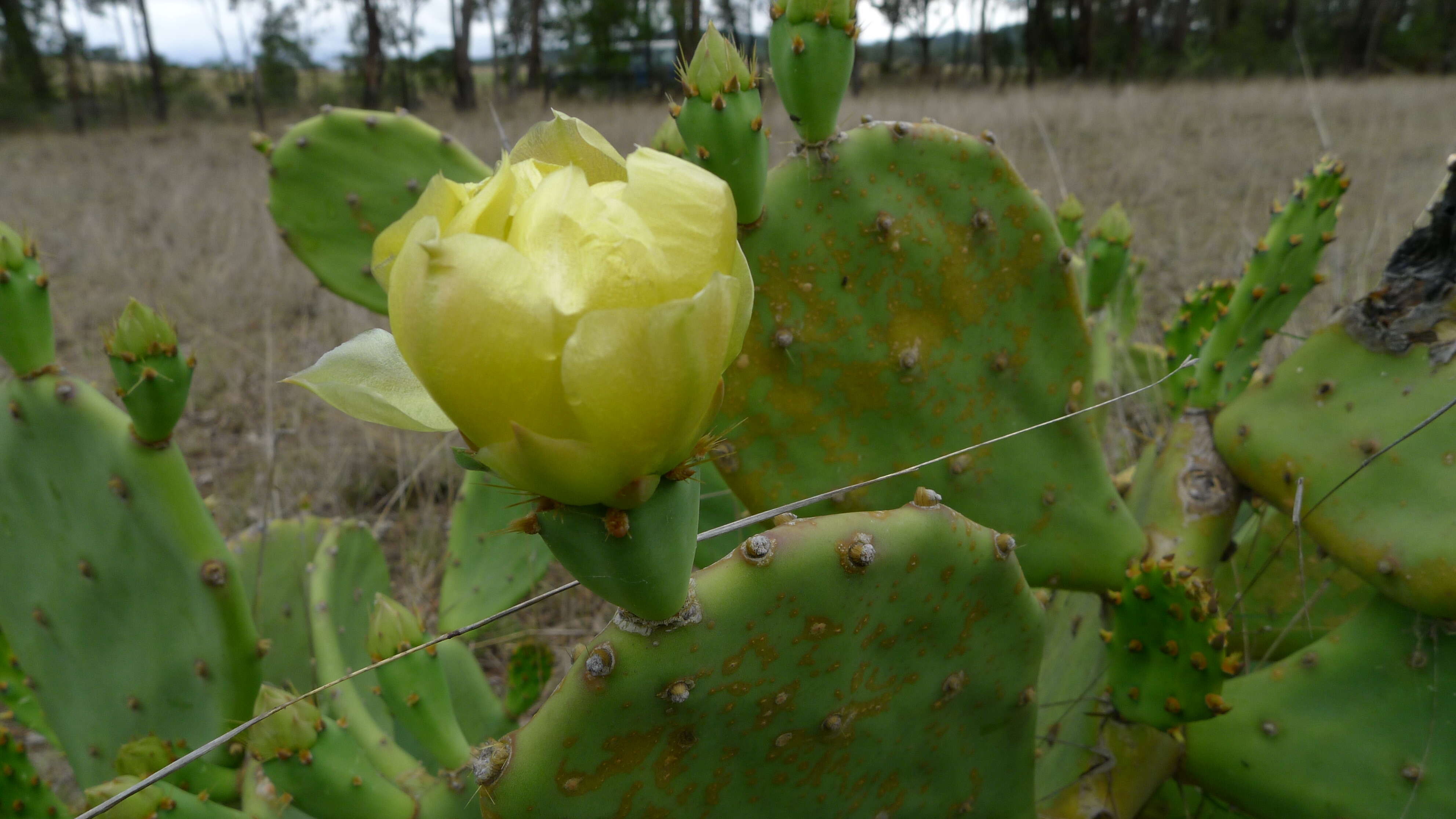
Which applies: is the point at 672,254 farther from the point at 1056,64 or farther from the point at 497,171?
the point at 1056,64

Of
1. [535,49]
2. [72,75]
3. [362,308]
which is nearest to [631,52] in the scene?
[535,49]

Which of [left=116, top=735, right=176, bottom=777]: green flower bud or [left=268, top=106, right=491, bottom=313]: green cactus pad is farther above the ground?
[left=268, top=106, right=491, bottom=313]: green cactus pad

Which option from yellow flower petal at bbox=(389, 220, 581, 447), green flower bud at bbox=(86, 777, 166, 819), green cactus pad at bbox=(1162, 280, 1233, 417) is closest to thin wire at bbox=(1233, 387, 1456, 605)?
green cactus pad at bbox=(1162, 280, 1233, 417)

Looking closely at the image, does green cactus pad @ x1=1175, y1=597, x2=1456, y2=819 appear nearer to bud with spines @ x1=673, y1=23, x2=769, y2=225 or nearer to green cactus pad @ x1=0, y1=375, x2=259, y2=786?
bud with spines @ x1=673, y1=23, x2=769, y2=225

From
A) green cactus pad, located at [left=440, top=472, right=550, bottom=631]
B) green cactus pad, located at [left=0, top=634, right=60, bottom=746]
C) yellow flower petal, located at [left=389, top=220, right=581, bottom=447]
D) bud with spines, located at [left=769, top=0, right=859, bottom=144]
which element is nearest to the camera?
yellow flower petal, located at [left=389, top=220, right=581, bottom=447]

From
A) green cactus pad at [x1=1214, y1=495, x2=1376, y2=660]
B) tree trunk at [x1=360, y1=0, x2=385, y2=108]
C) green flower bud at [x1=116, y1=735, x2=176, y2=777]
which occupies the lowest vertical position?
green cactus pad at [x1=1214, y1=495, x2=1376, y2=660]

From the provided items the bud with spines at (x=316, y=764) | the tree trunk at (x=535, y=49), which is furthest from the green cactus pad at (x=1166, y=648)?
the tree trunk at (x=535, y=49)

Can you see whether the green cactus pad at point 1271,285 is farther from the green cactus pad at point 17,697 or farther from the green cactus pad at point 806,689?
the green cactus pad at point 17,697
